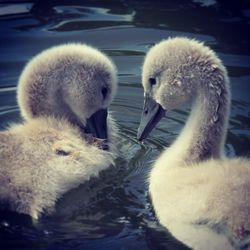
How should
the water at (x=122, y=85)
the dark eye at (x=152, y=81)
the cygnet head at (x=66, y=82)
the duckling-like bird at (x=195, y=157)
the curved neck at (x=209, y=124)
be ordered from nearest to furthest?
the duckling-like bird at (x=195, y=157) < the water at (x=122, y=85) < the curved neck at (x=209, y=124) < the dark eye at (x=152, y=81) < the cygnet head at (x=66, y=82)

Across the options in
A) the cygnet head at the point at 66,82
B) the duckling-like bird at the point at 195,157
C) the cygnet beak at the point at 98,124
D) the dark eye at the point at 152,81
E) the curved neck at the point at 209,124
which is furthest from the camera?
the cygnet beak at the point at 98,124

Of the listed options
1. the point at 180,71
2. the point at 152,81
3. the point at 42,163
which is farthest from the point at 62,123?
the point at 180,71

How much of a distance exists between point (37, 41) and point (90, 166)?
231 cm

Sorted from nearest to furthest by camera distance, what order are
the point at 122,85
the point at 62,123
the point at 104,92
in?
the point at 62,123 < the point at 104,92 < the point at 122,85

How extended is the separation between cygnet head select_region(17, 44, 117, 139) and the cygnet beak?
62mm

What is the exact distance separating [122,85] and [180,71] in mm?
1678

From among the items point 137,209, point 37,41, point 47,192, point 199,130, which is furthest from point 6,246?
point 37,41

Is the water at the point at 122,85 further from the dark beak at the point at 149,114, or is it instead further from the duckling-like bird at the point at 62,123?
the dark beak at the point at 149,114

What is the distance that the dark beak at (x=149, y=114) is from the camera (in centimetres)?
502

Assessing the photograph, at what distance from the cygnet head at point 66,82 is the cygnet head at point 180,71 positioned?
48 centimetres

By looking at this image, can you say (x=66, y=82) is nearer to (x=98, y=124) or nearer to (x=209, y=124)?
(x=98, y=124)

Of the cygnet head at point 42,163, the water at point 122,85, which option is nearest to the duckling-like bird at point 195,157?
the water at point 122,85

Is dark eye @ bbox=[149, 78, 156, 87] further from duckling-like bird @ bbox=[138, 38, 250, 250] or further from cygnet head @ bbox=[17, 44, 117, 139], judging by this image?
cygnet head @ bbox=[17, 44, 117, 139]

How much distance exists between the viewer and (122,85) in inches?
252
